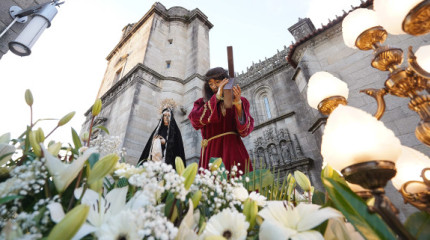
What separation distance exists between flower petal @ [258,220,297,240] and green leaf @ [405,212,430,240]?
437 millimetres

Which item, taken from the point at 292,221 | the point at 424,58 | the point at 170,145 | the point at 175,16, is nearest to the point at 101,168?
the point at 292,221

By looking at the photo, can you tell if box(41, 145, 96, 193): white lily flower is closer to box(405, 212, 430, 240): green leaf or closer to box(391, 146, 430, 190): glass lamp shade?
box(405, 212, 430, 240): green leaf

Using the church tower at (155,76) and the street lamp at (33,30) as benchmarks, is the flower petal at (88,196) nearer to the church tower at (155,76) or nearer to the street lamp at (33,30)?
the street lamp at (33,30)

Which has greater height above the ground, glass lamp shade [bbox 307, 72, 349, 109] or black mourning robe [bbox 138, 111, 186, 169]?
black mourning robe [bbox 138, 111, 186, 169]

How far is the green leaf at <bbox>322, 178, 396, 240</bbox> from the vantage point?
0.50m

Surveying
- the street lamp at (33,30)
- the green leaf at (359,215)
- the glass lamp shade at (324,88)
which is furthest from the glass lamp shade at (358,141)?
the street lamp at (33,30)

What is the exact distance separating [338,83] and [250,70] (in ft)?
33.7

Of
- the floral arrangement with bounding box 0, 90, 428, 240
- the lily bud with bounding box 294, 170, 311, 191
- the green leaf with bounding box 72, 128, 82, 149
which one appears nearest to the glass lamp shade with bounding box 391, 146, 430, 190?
the lily bud with bounding box 294, 170, 311, 191

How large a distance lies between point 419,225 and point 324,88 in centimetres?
125

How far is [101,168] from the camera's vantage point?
60 centimetres

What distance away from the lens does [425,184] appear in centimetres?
99

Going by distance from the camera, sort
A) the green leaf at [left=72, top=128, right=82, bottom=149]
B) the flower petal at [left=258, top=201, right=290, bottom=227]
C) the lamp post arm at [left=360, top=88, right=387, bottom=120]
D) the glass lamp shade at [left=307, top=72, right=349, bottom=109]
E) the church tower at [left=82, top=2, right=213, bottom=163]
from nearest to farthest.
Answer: the flower petal at [left=258, top=201, right=290, bottom=227] < the green leaf at [left=72, top=128, right=82, bottom=149] < the lamp post arm at [left=360, top=88, right=387, bottom=120] < the glass lamp shade at [left=307, top=72, right=349, bottom=109] < the church tower at [left=82, top=2, right=213, bottom=163]

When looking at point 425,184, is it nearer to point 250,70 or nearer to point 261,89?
point 261,89

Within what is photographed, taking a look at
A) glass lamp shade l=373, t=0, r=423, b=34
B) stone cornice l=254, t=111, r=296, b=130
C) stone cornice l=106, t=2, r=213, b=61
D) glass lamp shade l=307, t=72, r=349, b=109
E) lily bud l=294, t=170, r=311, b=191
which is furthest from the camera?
stone cornice l=106, t=2, r=213, b=61
